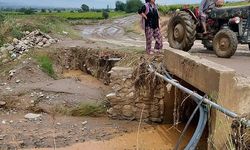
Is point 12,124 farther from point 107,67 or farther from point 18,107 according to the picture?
point 107,67

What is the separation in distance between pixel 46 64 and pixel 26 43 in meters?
2.28

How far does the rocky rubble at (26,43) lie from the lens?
14.6 meters

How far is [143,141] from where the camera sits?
8.88 meters

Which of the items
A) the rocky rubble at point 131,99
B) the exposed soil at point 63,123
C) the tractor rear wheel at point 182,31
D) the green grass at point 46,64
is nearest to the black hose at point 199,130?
the exposed soil at point 63,123

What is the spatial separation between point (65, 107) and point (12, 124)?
1.30m

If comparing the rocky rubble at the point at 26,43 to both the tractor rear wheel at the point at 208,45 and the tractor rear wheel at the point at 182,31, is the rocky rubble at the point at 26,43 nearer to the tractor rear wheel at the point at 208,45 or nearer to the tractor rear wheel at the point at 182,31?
the tractor rear wheel at the point at 182,31

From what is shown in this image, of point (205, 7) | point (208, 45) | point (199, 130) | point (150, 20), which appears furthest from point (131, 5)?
point (199, 130)

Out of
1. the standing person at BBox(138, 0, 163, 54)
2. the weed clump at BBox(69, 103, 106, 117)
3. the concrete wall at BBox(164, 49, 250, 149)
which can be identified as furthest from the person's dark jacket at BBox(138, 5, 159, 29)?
the concrete wall at BBox(164, 49, 250, 149)

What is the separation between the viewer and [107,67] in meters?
12.7

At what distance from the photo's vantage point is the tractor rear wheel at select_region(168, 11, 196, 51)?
11.6 meters

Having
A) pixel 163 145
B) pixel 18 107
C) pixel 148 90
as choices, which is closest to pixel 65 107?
pixel 18 107

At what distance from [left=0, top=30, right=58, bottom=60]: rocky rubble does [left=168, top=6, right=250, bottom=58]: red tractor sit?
16.2ft

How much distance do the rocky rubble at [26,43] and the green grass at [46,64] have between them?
3.64ft

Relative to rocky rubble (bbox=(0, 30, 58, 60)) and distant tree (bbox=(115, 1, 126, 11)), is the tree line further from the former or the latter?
rocky rubble (bbox=(0, 30, 58, 60))
